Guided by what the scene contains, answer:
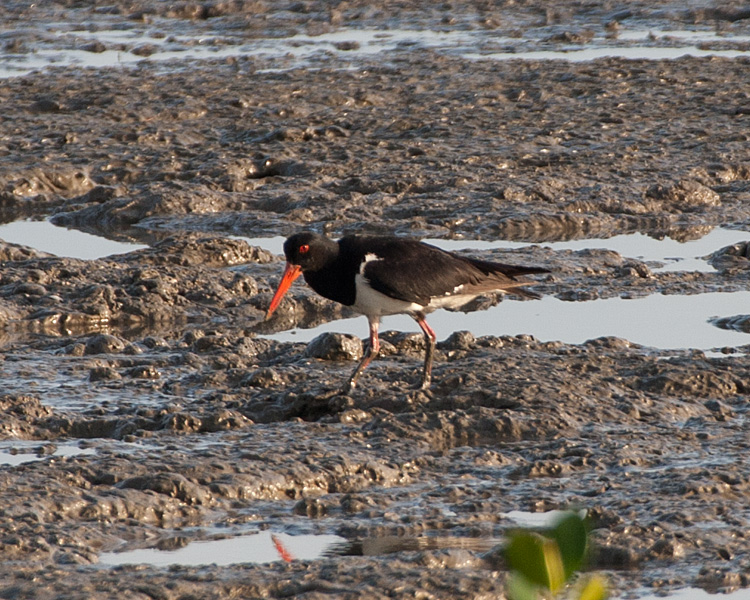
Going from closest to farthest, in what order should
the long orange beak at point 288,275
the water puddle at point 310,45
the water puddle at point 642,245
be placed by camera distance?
the long orange beak at point 288,275
the water puddle at point 642,245
the water puddle at point 310,45

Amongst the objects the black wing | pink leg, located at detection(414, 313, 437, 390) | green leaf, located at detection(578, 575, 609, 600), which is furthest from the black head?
green leaf, located at detection(578, 575, 609, 600)

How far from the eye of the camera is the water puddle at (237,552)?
441 centimetres

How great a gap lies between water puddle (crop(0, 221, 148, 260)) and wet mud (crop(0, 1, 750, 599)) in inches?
7.4

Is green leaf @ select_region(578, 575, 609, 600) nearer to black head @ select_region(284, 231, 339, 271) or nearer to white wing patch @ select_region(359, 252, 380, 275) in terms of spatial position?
white wing patch @ select_region(359, 252, 380, 275)

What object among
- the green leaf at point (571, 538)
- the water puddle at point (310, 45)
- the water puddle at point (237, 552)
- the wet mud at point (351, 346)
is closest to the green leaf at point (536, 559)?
the green leaf at point (571, 538)

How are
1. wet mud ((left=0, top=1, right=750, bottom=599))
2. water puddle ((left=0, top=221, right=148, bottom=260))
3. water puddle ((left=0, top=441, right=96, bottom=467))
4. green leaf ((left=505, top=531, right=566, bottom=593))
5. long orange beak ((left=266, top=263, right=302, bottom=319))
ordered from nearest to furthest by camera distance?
green leaf ((left=505, top=531, right=566, bottom=593))
wet mud ((left=0, top=1, right=750, bottom=599))
water puddle ((left=0, top=441, right=96, bottom=467))
long orange beak ((left=266, top=263, right=302, bottom=319))
water puddle ((left=0, top=221, right=148, bottom=260))

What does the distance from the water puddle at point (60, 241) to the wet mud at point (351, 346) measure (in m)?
0.19

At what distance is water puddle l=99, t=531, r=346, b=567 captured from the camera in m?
4.41

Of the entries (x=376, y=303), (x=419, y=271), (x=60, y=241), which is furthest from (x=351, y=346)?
(x=60, y=241)

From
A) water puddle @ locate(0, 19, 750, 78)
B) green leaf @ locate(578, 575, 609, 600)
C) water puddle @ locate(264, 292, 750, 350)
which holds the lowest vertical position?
water puddle @ locate(264, 292, 750, 350)

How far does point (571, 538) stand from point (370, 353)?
4.56 metres

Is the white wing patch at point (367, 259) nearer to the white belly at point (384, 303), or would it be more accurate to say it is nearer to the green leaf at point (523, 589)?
the white belly at point (384, 303)

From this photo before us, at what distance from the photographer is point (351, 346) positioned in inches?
271

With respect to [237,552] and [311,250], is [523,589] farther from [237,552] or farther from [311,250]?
[311,250]
